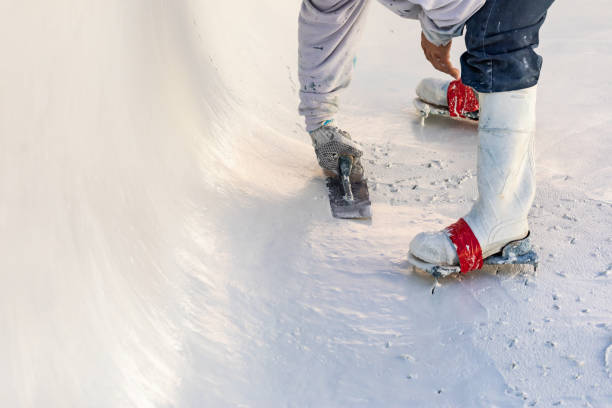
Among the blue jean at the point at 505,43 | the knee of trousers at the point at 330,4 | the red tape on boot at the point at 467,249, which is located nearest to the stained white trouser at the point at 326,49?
the knee of trousers at the point at 330,4

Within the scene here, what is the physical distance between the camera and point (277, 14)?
91.9 inches

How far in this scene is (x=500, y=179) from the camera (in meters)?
1.14

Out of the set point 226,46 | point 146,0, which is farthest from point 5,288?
point 226,46

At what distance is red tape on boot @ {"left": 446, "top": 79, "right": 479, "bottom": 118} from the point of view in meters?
1.75

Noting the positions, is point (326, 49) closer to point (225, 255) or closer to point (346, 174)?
point (346, 174)

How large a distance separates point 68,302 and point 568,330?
0.72 metres

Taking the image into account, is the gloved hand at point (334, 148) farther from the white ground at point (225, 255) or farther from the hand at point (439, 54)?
the hand at point (439, 54)

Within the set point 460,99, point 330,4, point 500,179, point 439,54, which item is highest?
point 330,4

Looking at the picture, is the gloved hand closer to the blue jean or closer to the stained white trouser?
the stained white trouser

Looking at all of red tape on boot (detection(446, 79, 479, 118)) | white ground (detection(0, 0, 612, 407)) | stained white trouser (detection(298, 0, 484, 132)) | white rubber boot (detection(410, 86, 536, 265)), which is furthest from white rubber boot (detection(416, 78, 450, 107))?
white rubber boot (detection(410, 86, 536, 265))

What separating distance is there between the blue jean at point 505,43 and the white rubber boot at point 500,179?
0.02 metres

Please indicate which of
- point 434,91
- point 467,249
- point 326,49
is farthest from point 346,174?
point 434,91

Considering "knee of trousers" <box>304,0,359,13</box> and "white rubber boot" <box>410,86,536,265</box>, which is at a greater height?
"knee of trousers" <box>304,0,359,13</box>

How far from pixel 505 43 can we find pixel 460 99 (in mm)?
670
